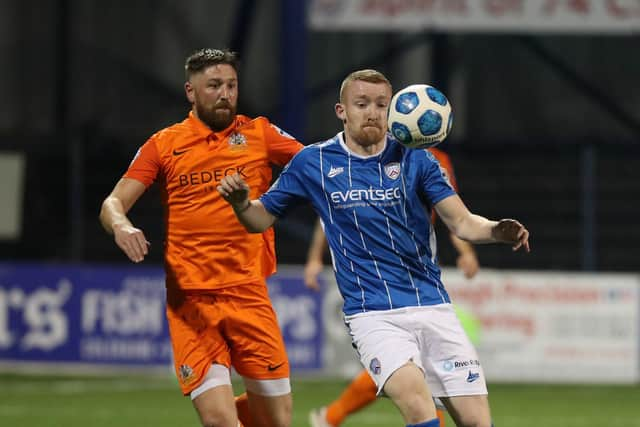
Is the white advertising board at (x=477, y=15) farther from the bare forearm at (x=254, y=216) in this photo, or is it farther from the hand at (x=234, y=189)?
the hand at (x=234, y=189)

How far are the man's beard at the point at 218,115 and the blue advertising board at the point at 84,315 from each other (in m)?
7.13

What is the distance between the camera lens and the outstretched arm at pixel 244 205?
6074mm

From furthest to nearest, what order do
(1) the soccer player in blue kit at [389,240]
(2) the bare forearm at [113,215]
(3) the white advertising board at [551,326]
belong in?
1. (3) the white advertising board at [551,326]
2. (2) the bare forearm at [113,215]
3. (1) the soccer player in blue kit at [389,240]

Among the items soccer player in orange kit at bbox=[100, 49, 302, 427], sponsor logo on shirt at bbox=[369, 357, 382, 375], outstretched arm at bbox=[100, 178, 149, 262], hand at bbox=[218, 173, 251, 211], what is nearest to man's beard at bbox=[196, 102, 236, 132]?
soccer player in orange kit at bbox=[100, 49, 302, 427]

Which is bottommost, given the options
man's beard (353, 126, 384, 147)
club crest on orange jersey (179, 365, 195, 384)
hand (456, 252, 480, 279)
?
club crest on orange jersey (179, 365, 195, 384)

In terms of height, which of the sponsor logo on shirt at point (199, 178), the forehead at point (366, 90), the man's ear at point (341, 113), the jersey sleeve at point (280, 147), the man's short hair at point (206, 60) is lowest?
the sponsor logo on shirt at point (199, 178)

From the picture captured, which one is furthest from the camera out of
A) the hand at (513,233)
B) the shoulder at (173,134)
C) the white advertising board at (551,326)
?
the white advertising board at (551,326)

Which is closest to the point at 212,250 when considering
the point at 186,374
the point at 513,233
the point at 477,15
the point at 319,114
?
the point at 186,374

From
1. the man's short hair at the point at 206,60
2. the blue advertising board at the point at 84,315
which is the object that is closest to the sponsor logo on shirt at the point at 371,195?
the man's short hair at the point at 206,60

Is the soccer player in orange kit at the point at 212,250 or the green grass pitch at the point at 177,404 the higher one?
the soccer player in orange kit at the point at 212,250

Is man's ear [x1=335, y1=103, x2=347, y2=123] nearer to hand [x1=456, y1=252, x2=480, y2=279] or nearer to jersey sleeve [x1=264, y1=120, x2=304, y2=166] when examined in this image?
jersey sleeve [x1=264, y1=120, x2=304, y2=166]

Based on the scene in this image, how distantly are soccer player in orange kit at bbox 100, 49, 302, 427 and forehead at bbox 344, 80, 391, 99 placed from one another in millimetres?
722

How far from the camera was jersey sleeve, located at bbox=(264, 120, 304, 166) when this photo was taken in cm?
691

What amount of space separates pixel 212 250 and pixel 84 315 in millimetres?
7558
